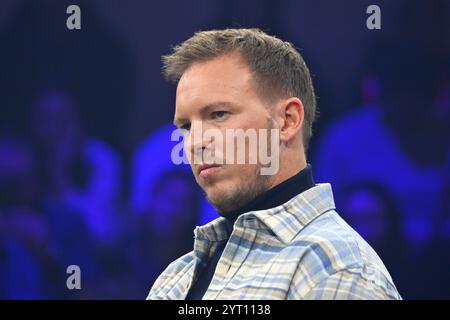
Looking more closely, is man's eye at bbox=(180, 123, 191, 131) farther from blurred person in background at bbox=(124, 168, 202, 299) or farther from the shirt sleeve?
→ blurred person in background at bbox=(124, 168, 202, 299)

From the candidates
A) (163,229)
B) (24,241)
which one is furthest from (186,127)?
(24,241)

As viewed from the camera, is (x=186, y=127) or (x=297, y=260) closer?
(x=297, y=260)

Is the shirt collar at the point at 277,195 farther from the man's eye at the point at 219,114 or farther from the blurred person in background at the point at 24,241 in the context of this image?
the blurred person in background at the point at 24,241

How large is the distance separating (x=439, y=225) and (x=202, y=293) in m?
1.42

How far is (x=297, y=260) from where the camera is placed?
3.55 ft

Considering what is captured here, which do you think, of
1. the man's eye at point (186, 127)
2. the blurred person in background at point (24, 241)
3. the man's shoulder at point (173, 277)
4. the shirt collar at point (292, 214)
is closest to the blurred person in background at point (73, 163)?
the blurred person in background at point (24, 241)

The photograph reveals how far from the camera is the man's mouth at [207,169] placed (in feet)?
4.18

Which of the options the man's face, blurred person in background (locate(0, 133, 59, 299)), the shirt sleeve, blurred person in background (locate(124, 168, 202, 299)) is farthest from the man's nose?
blurred person in background (locate(0, 133, 59, 299))

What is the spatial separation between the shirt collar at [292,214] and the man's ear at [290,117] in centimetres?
11

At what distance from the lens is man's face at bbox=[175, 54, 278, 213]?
1.27 metres

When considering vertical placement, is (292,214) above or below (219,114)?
below

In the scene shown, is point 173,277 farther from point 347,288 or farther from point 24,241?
point 24,241

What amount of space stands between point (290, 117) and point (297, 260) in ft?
1.18

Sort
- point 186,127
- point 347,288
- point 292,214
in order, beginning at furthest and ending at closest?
point 186,127, point 292,214, point 347,288
